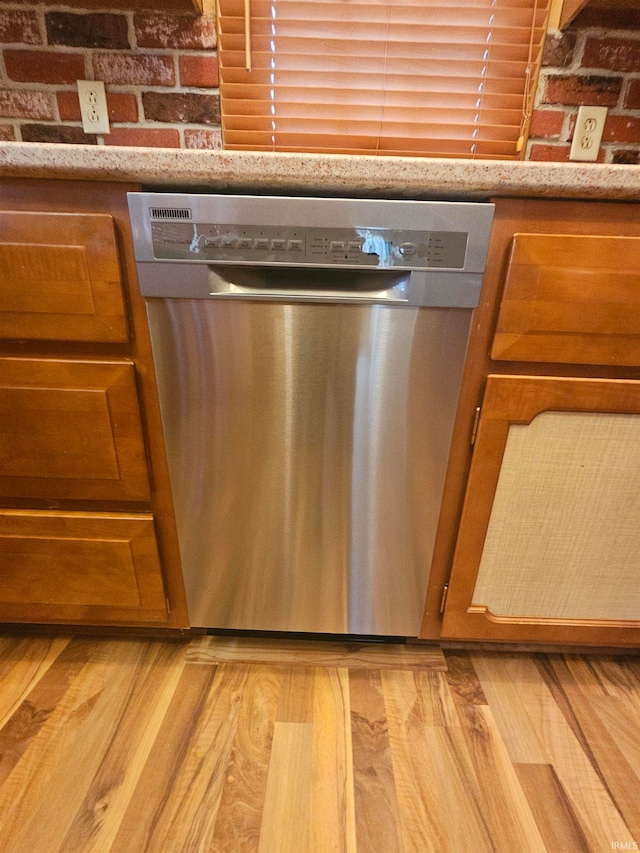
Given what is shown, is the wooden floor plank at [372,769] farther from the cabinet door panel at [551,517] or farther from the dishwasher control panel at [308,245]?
the dishwasher control panel at [308,245]

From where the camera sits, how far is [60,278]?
633 mm

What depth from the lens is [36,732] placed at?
753 mm

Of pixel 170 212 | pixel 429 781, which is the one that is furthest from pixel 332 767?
pixel 170 212

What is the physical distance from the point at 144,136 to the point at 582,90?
3.54ft

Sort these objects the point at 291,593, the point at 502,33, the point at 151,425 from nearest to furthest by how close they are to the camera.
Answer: the point at 151,425
the point at 291,593
the point at 502,33

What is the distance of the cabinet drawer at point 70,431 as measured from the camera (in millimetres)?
689

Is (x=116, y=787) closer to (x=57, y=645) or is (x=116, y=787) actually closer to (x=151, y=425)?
(x=57, y=645)

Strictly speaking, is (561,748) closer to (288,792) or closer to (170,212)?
(288,792)

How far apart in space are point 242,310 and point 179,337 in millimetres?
107

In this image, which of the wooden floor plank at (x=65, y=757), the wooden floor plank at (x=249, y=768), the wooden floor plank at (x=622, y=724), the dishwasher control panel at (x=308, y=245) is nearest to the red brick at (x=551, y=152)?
the dishwasher control panel at (x=308, y=245)

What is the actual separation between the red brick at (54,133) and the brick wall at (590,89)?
1.12 metres

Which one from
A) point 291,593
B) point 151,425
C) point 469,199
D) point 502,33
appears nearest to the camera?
point 469,199

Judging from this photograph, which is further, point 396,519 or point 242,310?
point 396,519

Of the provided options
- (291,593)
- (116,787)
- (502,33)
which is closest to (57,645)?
(116,787)
